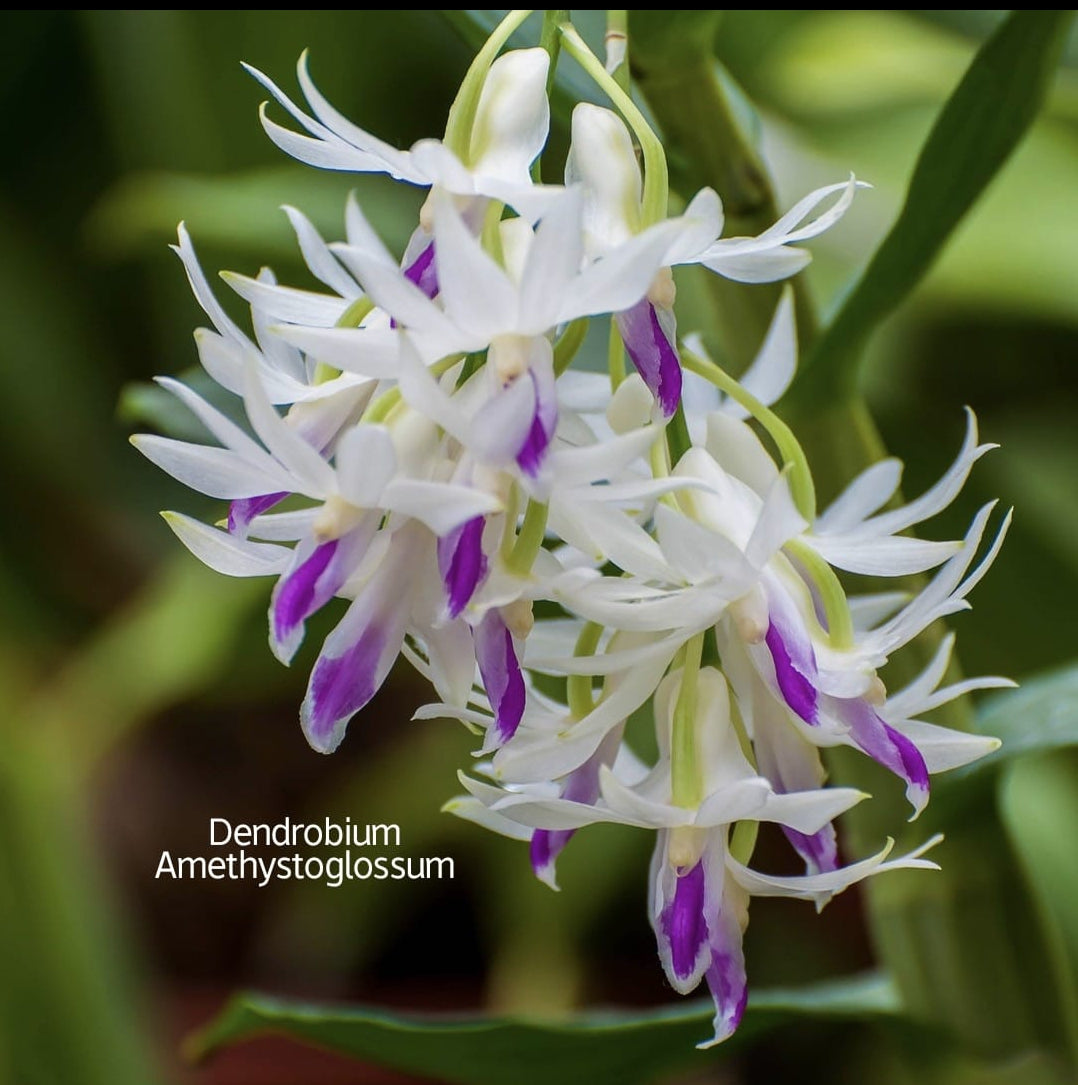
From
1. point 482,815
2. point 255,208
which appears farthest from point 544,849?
point 255,208

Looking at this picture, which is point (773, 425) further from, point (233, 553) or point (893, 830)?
point (893, 830)

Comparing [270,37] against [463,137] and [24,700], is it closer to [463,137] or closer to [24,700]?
[24,700]

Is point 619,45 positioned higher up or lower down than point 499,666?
higher up

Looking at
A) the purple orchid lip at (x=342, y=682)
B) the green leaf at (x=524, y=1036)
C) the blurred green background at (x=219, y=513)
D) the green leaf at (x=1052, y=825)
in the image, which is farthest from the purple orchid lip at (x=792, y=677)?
the blurred green background at (x=219, y=513)

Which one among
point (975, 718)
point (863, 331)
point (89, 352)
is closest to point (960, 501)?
point (975, 718)

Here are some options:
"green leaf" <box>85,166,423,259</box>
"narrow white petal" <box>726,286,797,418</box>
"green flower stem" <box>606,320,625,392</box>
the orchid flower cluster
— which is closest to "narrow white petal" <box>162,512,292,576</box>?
the orchid flower cluster

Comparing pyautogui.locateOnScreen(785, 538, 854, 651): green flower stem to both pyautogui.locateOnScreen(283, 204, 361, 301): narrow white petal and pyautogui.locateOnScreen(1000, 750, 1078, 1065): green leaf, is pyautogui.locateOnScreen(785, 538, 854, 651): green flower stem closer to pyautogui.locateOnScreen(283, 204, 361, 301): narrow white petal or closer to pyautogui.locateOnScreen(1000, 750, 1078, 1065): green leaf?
pyautogui.locateOnScreen(283, 204, 361, 301): narrow white petal
